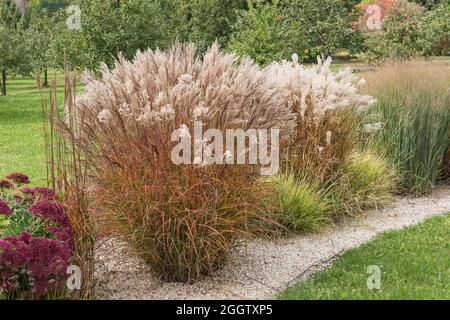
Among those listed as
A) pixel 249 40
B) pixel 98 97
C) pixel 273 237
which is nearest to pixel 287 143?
pixel 273 237

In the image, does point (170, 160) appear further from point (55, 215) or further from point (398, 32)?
point (398, 32)

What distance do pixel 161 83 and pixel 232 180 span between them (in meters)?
0.87

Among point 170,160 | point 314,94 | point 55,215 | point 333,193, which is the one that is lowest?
point 333,193

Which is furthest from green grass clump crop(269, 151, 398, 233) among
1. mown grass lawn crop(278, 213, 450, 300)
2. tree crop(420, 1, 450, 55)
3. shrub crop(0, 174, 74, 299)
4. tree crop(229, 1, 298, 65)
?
tree crop(420, 1, 450, 55)

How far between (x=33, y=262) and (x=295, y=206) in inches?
112

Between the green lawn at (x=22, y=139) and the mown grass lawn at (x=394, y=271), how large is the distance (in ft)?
7.43

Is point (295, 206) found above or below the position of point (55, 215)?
below

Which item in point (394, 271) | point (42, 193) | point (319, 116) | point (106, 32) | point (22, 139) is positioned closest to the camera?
point (42, 193)

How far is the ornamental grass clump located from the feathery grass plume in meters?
1.55

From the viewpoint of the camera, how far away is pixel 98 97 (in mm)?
5008

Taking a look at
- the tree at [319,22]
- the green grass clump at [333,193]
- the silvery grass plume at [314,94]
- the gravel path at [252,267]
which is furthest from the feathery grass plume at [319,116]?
the tree at [319,22]

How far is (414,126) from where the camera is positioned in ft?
26.3

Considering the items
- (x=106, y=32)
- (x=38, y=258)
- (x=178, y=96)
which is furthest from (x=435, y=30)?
(x=38, y=258)

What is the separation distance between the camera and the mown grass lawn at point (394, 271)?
475 cm
